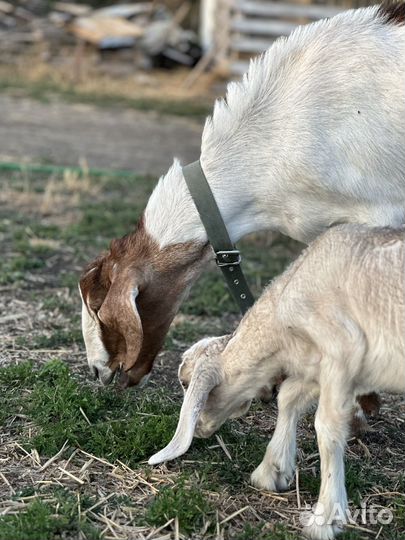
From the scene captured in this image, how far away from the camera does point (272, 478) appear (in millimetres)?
4273

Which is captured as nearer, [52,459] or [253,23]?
[52,459]

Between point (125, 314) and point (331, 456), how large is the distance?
1.49m

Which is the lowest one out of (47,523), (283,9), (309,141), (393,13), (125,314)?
(283,9)

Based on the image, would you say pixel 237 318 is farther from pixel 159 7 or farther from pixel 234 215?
pixel 159 7

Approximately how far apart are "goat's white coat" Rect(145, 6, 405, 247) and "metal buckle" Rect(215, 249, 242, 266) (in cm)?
14

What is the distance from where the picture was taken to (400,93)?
482 cm

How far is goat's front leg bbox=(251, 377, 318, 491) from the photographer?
4270 millimetres

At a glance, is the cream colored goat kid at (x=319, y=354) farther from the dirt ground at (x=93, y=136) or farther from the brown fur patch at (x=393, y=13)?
the dirt ground at (x=93, y=136)

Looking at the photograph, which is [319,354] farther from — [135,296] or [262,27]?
[262,27]

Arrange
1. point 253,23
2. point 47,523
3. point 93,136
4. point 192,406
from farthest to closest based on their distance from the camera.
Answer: point 253,23, point 93,136, point 192,406, point 47,523

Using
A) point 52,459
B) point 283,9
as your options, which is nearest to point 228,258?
point 52,459

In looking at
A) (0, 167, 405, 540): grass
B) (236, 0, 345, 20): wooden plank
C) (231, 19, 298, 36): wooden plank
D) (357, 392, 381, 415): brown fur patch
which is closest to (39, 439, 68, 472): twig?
(0, 167, 405, 540): grass

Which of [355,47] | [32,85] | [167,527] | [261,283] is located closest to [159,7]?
[32,85]

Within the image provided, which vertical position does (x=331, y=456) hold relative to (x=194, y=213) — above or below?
below
